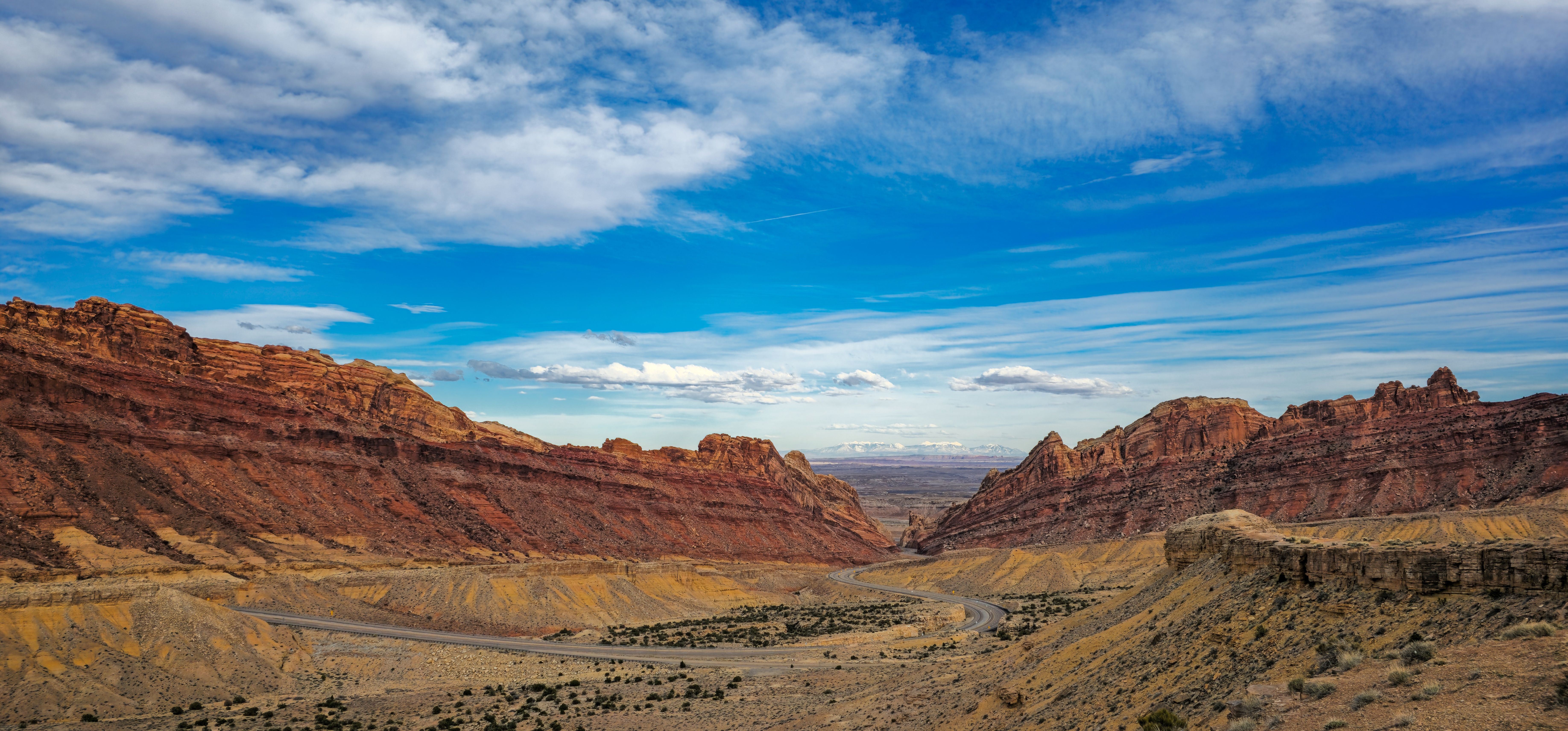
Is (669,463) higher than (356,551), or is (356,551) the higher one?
(669,463)

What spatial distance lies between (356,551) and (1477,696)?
83781 mm

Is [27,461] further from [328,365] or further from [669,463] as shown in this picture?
[669,463]

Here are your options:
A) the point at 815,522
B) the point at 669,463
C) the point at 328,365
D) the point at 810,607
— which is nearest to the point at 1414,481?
the point at 810,607

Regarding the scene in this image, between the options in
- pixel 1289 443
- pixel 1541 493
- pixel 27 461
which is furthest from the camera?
pixel 1289 443

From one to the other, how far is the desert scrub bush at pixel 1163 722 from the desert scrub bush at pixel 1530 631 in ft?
17.1

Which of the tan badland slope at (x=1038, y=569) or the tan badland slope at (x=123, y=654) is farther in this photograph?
the tan badland slope at (x=1038, y=569)

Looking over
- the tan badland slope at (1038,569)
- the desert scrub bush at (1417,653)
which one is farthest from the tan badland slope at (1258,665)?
the tan badland slope at (1038,569)

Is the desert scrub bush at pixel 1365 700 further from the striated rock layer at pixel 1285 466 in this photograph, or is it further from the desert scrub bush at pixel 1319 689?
the striated rock layer at pixel 1285 466

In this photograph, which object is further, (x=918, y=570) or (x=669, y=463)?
(x=669, y=463)

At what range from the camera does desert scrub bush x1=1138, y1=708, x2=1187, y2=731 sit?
15.4 meters

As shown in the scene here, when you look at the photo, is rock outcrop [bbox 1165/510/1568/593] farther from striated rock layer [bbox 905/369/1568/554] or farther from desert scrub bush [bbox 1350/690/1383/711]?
striated rock layer [bbox 905/369/1568/554]

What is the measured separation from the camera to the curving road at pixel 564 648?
5328cm

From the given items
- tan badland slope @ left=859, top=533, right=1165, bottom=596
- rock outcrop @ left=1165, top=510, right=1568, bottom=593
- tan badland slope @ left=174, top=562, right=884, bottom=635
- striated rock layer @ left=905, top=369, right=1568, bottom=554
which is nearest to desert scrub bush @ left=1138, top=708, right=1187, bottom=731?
rock outcrop @ left=1165, top=510, right=1568, bottom=593

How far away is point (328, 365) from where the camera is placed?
10694cm
